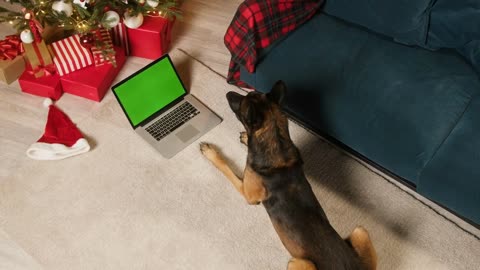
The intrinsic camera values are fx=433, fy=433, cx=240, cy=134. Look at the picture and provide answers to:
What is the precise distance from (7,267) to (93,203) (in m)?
0.46

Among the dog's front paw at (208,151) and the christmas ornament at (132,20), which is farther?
the christmas ornament at (132,20)

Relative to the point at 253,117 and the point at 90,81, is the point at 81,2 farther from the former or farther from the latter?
the point at 253,117

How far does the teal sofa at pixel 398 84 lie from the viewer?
6.40ft

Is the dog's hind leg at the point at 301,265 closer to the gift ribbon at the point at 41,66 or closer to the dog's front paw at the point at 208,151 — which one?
the dog's front paw at the point at 208,151

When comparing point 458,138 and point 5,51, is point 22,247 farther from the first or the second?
point 458,138

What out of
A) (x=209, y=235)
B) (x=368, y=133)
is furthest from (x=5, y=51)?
(x=368, y=133)

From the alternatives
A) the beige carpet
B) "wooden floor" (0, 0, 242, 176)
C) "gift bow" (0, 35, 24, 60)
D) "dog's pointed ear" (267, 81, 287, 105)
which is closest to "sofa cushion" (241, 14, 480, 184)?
the beige carpet

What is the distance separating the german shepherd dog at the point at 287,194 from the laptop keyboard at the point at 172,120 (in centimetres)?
68

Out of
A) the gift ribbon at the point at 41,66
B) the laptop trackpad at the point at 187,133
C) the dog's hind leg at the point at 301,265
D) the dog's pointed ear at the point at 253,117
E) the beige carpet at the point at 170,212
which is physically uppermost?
the dog's pointed ear at the point at 253,117

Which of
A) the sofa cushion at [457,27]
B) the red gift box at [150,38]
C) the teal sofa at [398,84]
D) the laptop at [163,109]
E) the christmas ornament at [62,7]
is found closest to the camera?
the teal sofa at [398,84]

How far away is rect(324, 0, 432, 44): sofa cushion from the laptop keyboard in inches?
40.8

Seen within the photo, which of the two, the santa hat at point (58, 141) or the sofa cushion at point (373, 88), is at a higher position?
the sofa cushion at point (373, 88)

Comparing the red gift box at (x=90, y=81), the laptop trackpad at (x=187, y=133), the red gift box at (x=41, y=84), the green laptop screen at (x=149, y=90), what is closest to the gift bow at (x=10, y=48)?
the red gift box at (x=41, y=84)

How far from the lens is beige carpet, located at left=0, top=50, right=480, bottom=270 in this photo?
6.67ft
